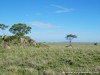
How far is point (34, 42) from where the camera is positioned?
132 ft

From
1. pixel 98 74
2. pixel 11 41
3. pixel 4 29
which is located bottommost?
pixel 98 74

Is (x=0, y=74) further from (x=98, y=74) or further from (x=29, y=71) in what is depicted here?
(x=98, y=74)

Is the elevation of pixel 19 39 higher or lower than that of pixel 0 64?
higher

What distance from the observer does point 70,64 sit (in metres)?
13.4

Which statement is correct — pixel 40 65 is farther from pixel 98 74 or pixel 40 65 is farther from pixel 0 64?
pixel 98 74

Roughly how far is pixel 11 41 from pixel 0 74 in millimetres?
28830

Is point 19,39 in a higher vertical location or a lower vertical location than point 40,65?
higher

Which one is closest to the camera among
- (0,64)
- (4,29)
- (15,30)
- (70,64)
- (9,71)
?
(9,71)

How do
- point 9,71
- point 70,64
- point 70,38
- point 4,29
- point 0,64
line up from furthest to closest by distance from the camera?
point 70,38 → point 4,29 → point 70,64 → point 0,64 → point 9,71

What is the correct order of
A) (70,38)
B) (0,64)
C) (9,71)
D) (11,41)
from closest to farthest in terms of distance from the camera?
1. (9,71)
2. (0,64)
3. (11,41)
4. (70,38)

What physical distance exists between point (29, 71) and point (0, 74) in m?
1.55

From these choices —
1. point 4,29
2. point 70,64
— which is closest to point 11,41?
point 4,29

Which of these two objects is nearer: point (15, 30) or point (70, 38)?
point (15, 30)

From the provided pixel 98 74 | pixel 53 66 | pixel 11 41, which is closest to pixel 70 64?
pixel 53 66
